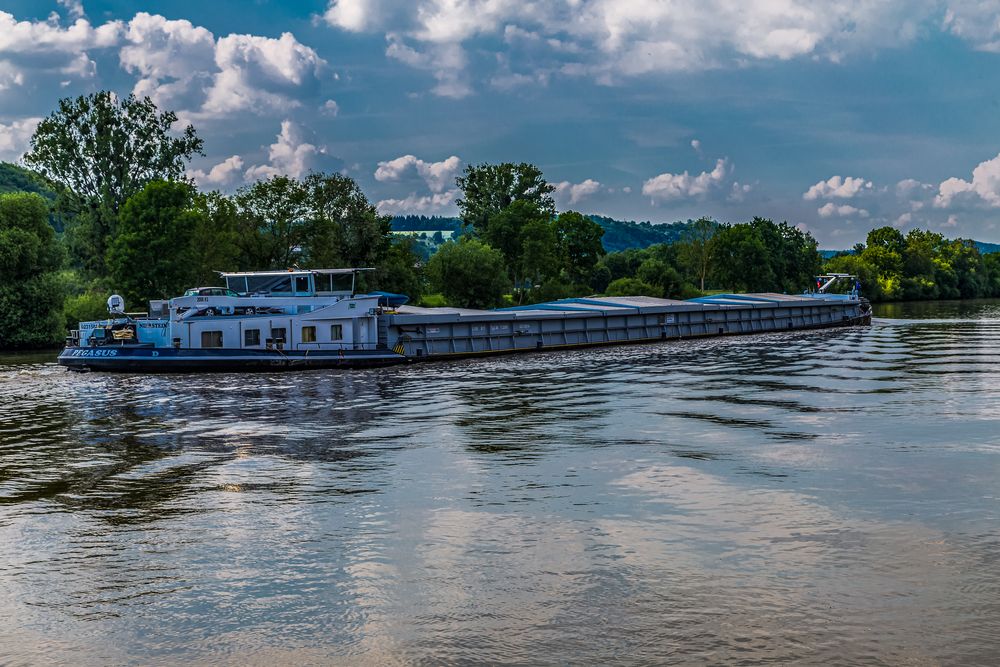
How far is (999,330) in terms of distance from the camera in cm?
7681

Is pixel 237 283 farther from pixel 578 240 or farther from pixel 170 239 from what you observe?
pixel 578 240

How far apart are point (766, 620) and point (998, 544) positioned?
19.0ft

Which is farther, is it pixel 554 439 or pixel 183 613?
pixel 554 439

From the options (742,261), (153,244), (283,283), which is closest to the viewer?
(283,283)

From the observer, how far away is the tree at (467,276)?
10588 centimetres

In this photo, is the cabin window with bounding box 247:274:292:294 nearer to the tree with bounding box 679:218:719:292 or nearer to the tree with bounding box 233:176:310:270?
the tree with bounding box 233:176:310:270

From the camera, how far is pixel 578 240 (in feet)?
460

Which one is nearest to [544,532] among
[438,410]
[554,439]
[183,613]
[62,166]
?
[183,613]

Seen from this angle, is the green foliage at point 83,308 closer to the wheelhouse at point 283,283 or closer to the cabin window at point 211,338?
the wheelhouse at point 283,283

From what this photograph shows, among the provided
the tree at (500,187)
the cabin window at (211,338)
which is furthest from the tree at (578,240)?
the cabin window at (211,338)

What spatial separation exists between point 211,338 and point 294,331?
4.34 metres

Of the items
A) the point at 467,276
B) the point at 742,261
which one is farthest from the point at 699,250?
the point at 467,276

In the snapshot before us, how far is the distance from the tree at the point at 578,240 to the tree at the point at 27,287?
80969 millimetres

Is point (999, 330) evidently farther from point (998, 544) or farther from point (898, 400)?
point (998, 544)
